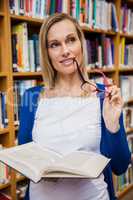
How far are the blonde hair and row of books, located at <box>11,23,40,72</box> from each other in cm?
30

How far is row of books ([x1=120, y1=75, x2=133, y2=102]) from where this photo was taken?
2406 mm

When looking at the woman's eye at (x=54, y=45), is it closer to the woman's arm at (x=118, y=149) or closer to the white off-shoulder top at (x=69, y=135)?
the white off-shoulder top at (x=69, y=135)

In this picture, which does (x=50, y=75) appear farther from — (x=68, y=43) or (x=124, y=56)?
(x=124, y=56)

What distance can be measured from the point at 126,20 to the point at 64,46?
1.44m

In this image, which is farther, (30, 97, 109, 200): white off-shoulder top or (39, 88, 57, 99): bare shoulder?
(39, 88, 57, 99): bare shoulder

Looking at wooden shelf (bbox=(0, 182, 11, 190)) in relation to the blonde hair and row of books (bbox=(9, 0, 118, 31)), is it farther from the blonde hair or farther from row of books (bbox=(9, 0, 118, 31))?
row of books (bbox=(9, 0, 118, 31))

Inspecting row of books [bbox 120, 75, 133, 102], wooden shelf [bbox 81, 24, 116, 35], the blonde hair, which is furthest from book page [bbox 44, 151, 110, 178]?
row of books [bbox 120, 75, 133, 102]

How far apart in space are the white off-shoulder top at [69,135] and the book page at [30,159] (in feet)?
0.28

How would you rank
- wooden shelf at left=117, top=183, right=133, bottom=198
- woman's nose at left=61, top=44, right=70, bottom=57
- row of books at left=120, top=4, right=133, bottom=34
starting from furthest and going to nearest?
1. wooden shelf at left=117, top=183, right=133, bottom=198
2. row of books at left=120, top=4, right=133, bottom=34
3. woman's nose at left=61, top=44, right=70, bottom=57

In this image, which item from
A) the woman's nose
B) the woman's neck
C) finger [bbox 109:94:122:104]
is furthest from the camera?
the woman's neck

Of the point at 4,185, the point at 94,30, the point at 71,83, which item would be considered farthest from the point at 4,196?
the point at 94,30

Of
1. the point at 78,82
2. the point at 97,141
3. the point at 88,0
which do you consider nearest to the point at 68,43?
the point at 78,82

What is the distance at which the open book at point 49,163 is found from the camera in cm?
78

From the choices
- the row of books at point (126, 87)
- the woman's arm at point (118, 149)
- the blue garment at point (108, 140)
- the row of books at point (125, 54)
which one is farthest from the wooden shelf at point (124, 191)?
the woman's arm at point (118, 149)
